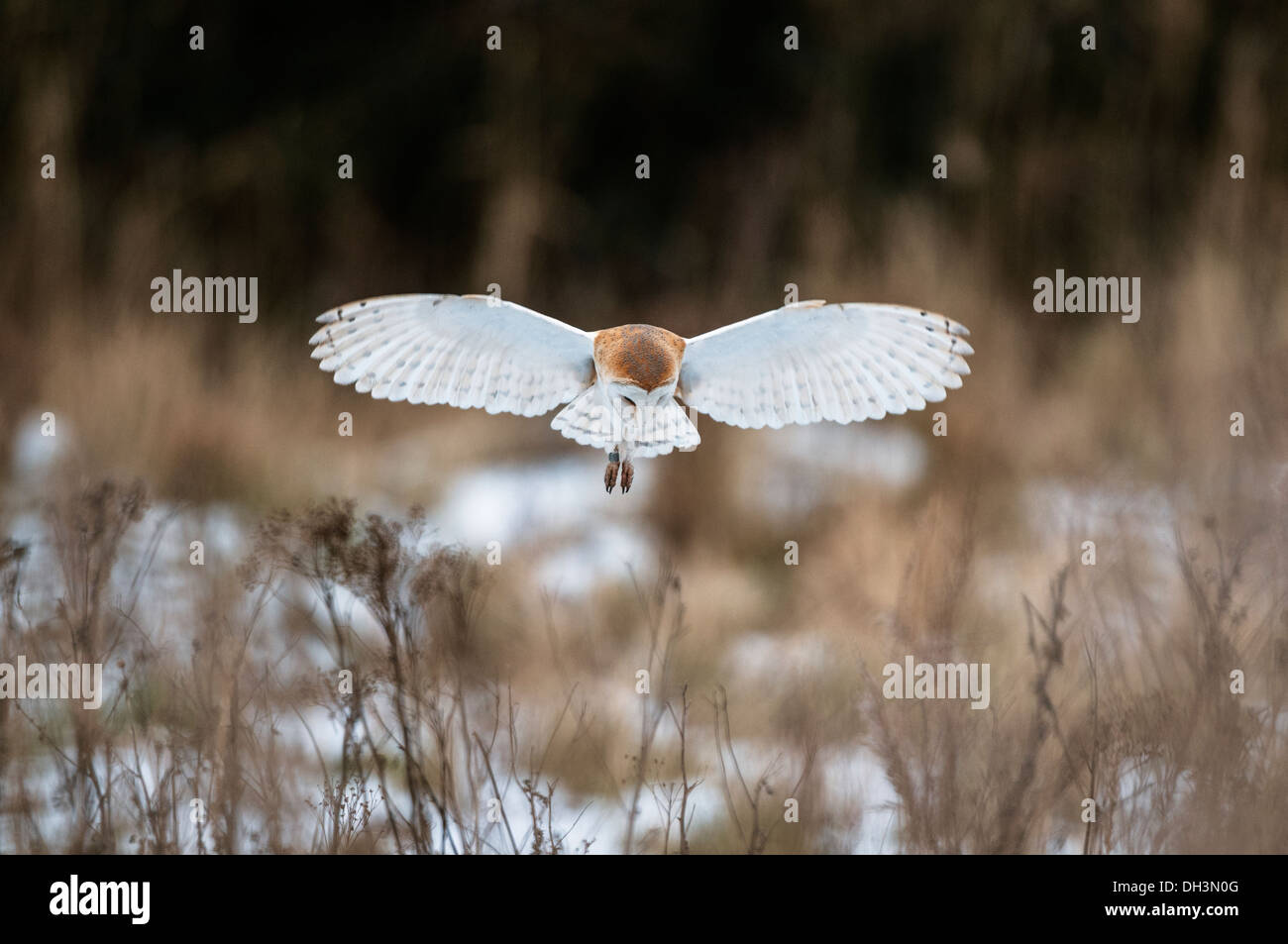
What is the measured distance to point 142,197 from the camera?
4172 mm

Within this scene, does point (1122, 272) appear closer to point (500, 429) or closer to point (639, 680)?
point (500, 429)

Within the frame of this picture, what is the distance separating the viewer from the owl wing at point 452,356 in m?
1.71

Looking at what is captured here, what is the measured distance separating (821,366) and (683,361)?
241 millimetres

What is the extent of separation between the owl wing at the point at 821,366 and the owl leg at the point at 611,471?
0.25 m

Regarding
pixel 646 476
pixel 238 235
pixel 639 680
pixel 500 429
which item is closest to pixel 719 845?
pixel 639 680

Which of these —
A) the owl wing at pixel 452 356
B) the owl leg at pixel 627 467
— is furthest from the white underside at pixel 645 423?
the owl wing at pixel 452 356

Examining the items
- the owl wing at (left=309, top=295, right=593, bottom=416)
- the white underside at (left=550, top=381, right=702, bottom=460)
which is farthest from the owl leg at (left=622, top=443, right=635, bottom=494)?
the owl wing at (left=309, top=295, right=593, bottom=416)

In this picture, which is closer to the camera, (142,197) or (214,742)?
(214,742)

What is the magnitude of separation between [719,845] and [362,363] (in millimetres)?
1186

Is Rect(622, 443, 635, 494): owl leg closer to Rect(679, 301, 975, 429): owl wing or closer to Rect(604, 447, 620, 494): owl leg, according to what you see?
Rect(604, 447, 620, 494): owl leg

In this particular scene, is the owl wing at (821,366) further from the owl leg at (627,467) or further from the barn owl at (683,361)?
the owl leg at (627,467)

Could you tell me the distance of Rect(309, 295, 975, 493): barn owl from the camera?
169cm

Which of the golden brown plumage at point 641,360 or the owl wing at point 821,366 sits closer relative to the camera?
the golden brown plumage at point 641,360

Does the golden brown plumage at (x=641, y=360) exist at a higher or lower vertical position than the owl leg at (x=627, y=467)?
higher
